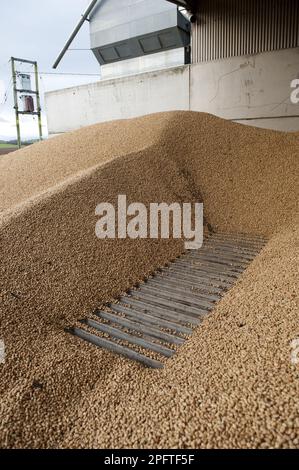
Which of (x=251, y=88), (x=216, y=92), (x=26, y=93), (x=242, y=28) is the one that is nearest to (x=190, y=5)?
(x=242, y=28)

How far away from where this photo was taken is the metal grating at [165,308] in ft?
6.48

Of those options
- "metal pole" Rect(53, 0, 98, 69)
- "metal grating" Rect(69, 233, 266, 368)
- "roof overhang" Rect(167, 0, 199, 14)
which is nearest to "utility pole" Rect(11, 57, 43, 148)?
"metal pole" Rect(53, 0, 98, 69)

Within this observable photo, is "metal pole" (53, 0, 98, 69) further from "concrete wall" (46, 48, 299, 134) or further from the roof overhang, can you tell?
the roof overhang

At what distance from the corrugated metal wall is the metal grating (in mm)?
5497

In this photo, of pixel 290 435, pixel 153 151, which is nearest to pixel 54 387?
pixel 290 435

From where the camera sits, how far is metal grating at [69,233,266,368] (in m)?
1.97

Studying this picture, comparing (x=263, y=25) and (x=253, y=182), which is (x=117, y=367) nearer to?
(x=253, y=182)

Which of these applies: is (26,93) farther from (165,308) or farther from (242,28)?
(165,308)

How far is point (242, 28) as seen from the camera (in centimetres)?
695

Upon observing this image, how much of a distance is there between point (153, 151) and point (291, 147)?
7.26 ft

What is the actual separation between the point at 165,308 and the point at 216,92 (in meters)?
6.09

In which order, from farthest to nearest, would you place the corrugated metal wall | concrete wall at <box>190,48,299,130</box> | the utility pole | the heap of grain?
the utility pole
the corrugated metal wall
concrete wall at <box>190,48,299,130</box>
the heap of grain

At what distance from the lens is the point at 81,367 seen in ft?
5.76

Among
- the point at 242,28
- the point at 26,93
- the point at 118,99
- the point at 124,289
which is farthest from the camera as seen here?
the point at 26,93
